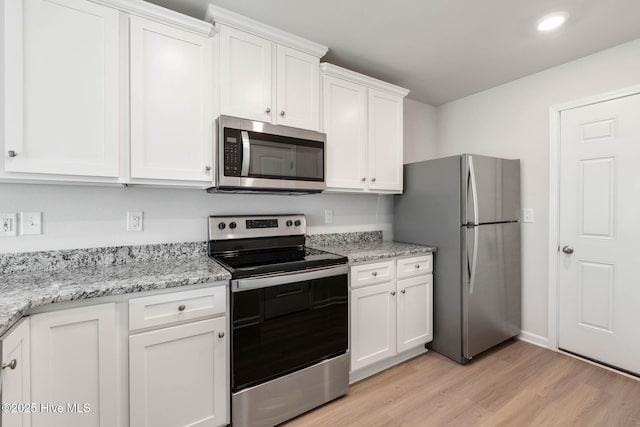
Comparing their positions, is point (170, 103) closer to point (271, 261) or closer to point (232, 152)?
point (232, 152)

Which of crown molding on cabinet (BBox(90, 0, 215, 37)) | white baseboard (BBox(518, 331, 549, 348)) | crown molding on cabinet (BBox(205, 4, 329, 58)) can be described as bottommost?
white baseboard (BBox(518, 331, 549, 348))

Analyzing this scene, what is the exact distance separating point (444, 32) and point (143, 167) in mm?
2087

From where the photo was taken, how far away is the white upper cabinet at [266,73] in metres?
1.80

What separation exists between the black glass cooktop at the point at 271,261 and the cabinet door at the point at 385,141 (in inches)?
34.0

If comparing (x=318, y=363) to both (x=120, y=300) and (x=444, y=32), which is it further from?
(x=444, y=32)

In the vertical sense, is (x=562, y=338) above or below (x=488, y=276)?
below

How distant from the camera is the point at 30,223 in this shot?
1.57 metres

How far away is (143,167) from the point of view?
158 cm

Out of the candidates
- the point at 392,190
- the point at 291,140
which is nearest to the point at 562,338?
the point at 392,190

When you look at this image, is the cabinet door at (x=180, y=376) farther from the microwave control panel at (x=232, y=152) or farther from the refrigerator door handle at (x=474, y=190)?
the refrigerator door handle at (x=474, y=190)

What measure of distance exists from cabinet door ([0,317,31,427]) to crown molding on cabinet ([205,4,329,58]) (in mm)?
1759

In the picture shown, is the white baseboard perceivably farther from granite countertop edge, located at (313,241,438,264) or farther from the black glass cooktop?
the black glass cooktop

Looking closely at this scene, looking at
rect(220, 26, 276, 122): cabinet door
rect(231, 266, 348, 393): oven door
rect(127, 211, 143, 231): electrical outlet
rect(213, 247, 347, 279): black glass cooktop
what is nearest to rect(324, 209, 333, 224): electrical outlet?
rect(213, 247, 347, 279): black glass cooktop

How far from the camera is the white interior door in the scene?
2160mm
